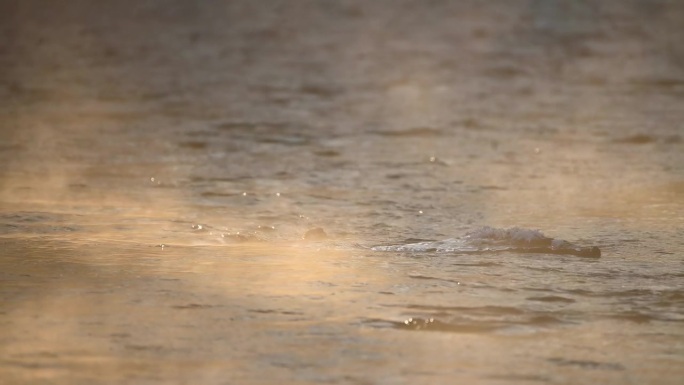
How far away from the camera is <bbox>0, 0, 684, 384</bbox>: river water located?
4582 mm

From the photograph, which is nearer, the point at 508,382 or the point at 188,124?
the point at 508,382

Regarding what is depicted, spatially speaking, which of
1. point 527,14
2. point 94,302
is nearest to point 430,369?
point 94,302

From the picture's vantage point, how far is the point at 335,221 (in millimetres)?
7062

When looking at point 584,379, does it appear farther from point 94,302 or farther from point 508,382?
point 94,302

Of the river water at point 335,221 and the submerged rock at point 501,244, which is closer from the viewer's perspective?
the river water at point 335,221

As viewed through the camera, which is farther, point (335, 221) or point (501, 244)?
point (335, 221)

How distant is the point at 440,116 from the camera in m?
12.0

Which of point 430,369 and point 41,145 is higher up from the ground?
point 41,145

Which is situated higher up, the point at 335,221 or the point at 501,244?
the point at 335,221

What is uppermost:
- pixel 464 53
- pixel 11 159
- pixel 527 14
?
pixel 527 14

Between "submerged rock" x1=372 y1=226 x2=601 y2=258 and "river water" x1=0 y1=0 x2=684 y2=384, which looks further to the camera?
"submerged rock" x1=372 y1=226 x2=601 y2=258

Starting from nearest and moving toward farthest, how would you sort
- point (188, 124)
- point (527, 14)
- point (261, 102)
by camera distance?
point (188, 124), point (261, 102), point (527, 14)

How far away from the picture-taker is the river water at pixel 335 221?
4.58 metres

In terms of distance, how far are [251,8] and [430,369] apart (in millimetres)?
28011
